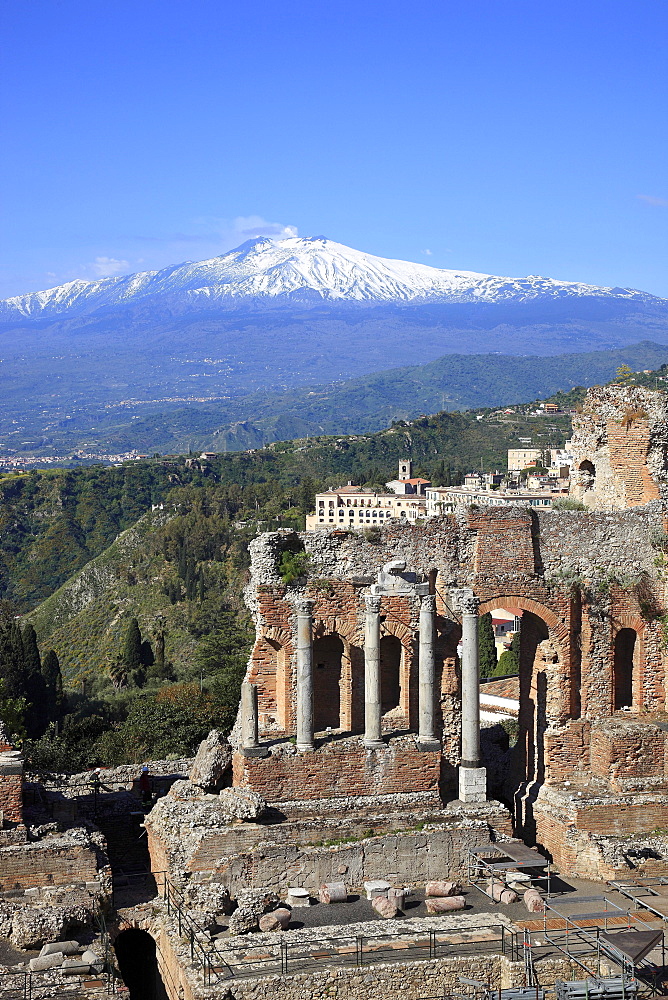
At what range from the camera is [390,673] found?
80.0ft

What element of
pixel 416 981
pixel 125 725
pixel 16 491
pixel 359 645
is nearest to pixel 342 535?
pixel 359 645

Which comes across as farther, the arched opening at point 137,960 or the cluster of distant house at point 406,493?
the cluster of distant house at point 406,493

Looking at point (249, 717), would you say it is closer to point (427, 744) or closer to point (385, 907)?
point (427, 744)

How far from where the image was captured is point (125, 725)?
4288 centimetres

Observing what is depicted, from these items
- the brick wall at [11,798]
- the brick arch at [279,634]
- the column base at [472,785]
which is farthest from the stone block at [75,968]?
the column base at [472,785]

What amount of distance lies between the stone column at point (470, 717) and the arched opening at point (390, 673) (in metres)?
1.92

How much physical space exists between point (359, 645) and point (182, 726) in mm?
16316

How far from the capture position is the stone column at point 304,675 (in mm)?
22016

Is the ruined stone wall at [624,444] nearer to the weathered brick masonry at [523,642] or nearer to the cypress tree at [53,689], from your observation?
the weathered brick masonry at [523,642]

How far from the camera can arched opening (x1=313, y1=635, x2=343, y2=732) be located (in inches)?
945

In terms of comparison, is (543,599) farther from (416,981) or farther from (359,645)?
(416,981)

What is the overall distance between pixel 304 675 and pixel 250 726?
4.57 ft

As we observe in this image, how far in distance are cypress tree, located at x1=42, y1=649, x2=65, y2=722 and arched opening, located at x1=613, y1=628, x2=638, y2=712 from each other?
1478 inches

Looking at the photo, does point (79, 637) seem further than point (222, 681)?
Yes
